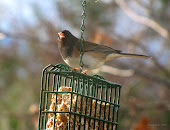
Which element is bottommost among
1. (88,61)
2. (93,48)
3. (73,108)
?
(73,108)

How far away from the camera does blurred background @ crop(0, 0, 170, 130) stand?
7.56 metres

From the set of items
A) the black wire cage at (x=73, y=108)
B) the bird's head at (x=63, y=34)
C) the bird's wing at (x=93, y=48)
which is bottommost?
the black wire cage at (x=73, y=108)

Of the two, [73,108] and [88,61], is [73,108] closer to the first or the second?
[73,108]

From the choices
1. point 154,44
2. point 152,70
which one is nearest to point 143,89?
point 152,70

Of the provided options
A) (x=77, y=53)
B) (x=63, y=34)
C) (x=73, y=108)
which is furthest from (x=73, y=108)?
(x=63, y=34)

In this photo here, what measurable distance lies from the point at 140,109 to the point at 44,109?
14.4 ft

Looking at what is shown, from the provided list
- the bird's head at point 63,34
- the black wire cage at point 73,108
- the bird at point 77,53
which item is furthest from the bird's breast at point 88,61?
the black wire cage at point 73,108

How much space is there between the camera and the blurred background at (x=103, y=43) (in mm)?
7562

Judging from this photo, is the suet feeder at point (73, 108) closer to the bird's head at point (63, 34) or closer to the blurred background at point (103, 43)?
the bird's head at point (63, 34)

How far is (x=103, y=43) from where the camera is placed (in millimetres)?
8266

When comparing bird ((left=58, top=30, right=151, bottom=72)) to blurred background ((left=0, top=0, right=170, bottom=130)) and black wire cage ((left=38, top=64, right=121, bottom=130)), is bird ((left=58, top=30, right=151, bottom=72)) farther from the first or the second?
blurred background ((left=0, top=0, right=170, bottom=130))

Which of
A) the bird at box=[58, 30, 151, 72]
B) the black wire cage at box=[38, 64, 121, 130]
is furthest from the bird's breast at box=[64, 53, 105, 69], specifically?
the black wire cage at box=[38, 64, 121, 130]

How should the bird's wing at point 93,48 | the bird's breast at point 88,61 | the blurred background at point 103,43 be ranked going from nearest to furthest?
1. the bird's breast at point 88,61
2. the bird's wing at point 93,48
3. the blurred background at point 103,43

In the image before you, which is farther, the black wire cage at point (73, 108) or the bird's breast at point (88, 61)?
the bird's breast at point (88, 61)
